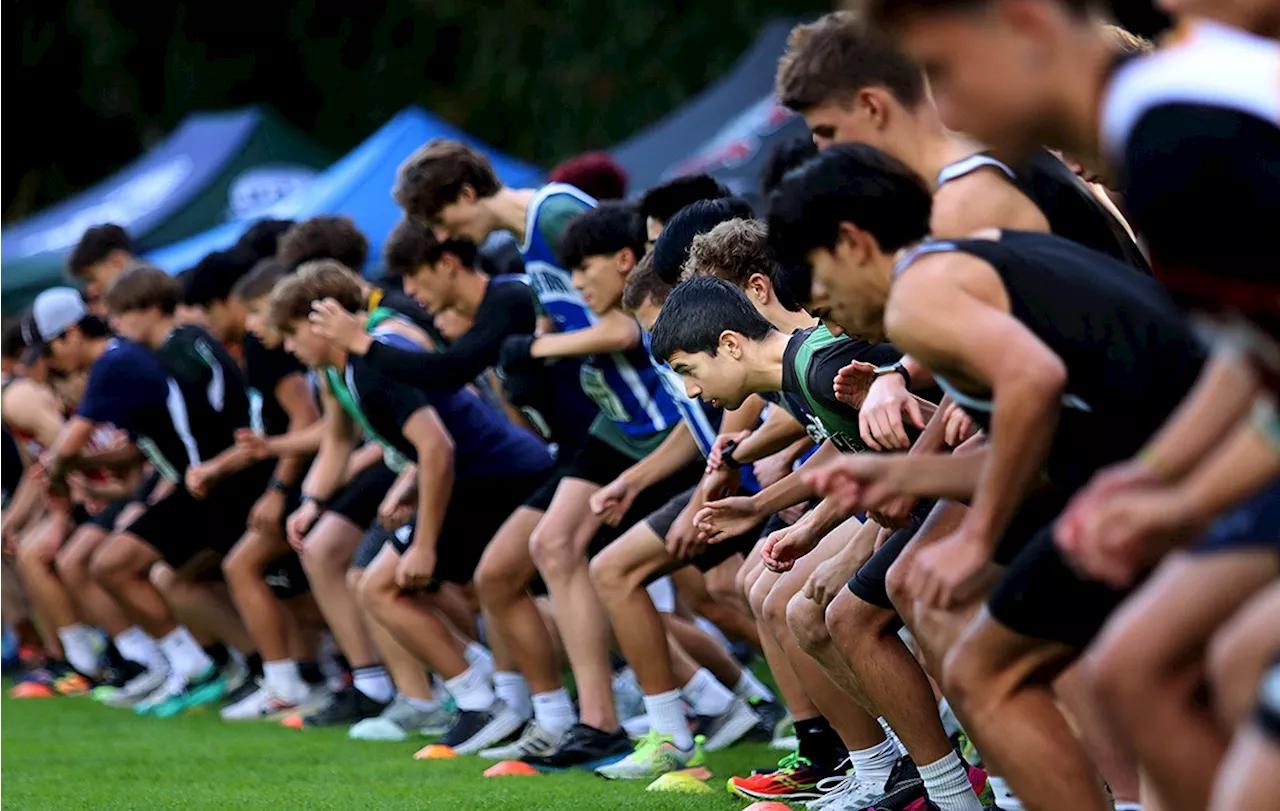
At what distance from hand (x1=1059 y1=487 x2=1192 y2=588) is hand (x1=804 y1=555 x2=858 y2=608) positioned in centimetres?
228

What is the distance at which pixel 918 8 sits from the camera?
285 centimetres

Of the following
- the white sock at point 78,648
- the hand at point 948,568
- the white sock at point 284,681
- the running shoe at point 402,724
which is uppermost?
the hand at point 948,568

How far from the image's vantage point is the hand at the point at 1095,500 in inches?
106

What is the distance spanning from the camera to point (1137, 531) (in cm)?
266

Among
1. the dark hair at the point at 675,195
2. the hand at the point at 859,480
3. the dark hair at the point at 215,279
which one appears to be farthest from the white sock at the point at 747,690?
the hand at the point at 859,480

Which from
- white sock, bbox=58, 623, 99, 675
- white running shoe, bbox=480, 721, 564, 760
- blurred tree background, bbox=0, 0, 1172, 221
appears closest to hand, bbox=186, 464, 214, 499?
white sock, bbox=58, 623, 99, 675

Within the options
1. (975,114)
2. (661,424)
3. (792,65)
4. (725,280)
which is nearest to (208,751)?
(661,424)

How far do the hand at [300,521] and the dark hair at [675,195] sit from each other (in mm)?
2765

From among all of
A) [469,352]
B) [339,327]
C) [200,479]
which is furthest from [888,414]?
[200,479]

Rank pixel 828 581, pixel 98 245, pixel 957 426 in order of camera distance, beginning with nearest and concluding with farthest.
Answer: pixel 957 426, pixel 828 581, pixel 98 245

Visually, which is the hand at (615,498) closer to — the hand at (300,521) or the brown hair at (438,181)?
the brown hair at (438,181)

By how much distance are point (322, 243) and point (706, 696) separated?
3.17 metres

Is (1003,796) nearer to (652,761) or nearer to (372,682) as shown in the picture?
(652,761)

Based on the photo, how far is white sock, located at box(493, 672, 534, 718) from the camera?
7.82 metres
